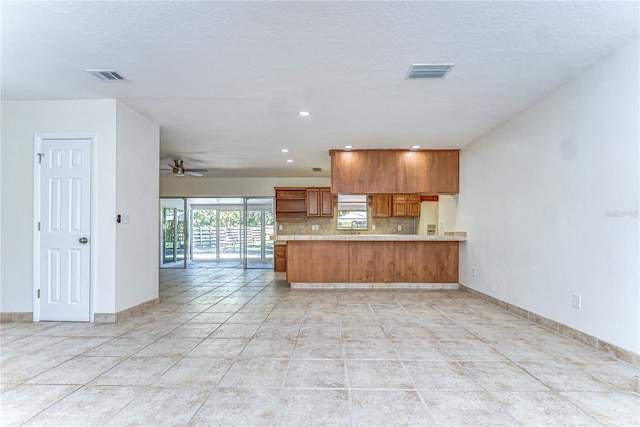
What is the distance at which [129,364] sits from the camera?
275 centimetres

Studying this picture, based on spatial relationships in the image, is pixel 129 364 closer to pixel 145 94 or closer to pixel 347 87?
pixel 145 94

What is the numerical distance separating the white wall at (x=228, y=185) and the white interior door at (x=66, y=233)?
223 inches

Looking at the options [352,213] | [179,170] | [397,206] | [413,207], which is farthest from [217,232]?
[413,207]

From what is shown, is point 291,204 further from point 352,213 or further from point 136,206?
point 136,206

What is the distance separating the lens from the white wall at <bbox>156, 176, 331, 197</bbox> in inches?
384

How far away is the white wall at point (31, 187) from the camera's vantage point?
4.00m

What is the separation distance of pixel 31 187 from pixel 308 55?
11.9 feet

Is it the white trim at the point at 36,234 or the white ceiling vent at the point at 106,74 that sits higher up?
the white ceiling vent at the point at 106,74

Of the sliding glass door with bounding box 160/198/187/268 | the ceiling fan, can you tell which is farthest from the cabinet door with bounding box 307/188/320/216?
the sliding glass door with bounding box 160/198/187/268

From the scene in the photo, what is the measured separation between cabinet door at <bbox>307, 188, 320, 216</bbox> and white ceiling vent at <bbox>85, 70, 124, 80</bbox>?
6.17m

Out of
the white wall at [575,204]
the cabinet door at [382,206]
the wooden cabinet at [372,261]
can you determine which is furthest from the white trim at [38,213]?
the cabinet door at [382,206]

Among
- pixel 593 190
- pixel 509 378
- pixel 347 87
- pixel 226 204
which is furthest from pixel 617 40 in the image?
pixel 226 204

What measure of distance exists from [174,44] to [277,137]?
2.86 meters

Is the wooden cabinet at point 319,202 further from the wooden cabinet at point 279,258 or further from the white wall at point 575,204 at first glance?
the white wall at point 575,204
